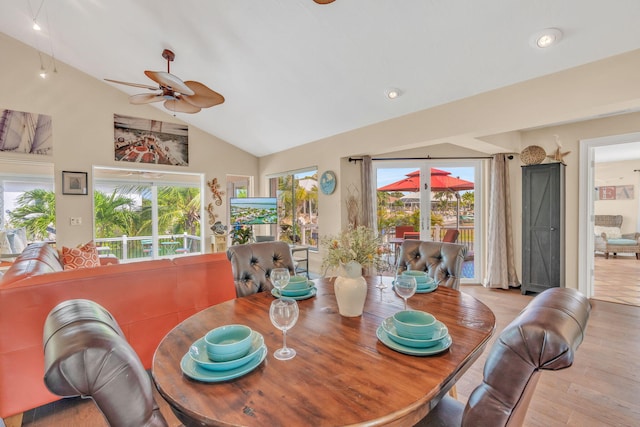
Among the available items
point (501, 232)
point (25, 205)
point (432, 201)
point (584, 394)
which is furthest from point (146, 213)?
→ point (584, 394)

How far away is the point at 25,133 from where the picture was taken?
14.6ft

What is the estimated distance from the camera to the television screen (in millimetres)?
5762

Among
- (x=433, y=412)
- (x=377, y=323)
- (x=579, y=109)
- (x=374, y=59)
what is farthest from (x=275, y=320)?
(x=579, y=109)

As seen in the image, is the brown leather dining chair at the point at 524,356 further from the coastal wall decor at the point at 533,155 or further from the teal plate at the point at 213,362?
the coastal wall decor at the point at 533,155

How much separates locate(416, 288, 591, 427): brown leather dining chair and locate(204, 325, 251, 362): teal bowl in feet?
2.33

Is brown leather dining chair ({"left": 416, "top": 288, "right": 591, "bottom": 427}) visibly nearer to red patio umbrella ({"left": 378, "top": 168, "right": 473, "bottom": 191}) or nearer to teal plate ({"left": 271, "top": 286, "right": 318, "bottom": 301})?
teal plate ({"left": 271, "top": 286, "right": 318, "bottom": 301})

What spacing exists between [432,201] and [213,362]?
178 inches

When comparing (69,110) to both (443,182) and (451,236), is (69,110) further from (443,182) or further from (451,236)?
(451,236)

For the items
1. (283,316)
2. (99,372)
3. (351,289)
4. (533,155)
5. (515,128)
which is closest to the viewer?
(99,372)

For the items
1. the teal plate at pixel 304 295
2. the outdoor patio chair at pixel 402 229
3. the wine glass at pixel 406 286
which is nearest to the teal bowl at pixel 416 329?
the wine glass at pixel 406 286

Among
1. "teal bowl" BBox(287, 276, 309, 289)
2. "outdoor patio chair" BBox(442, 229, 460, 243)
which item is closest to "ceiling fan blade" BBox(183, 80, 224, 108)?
"teal bowl" BBox(287, 276, 309, 289)

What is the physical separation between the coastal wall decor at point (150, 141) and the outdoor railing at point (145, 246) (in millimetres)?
1493

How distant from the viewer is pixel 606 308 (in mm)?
3674

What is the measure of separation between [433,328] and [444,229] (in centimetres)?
411
